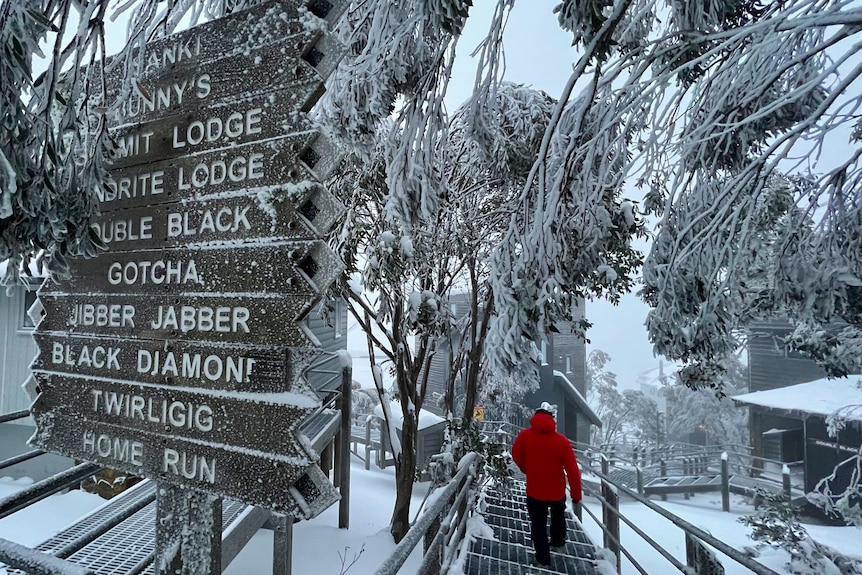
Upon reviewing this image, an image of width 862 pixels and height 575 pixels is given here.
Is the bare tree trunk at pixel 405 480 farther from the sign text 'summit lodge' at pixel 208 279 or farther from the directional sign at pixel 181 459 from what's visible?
the sign text 'summit lodge' at pixel 208 279

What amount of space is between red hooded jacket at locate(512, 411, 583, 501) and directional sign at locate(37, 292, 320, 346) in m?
4.25

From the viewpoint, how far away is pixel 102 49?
224 centimetres

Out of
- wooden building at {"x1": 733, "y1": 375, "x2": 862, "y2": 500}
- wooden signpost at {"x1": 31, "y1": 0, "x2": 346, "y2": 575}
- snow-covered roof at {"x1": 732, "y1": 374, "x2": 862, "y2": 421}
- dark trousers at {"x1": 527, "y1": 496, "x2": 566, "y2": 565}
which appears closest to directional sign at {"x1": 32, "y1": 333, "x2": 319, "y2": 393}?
wooden signpost at {"x1": 31, "y1": 0, "x2": 346, "y2": 575}

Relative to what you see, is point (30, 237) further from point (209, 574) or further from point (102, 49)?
point (209, 574)

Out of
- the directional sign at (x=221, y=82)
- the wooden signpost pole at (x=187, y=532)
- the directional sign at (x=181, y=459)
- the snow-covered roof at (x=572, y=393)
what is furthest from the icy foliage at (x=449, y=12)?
the snow-covered roof at (x=572, y=393)

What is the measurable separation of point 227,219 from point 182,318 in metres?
0.41

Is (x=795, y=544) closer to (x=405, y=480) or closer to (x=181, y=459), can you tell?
(x=405, y=480)

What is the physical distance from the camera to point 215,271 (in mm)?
1608

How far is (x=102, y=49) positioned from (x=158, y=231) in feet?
4.14

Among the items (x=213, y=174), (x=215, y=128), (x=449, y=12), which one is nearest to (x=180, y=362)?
(x=213, y=174)

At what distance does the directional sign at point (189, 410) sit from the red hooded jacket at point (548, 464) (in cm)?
418

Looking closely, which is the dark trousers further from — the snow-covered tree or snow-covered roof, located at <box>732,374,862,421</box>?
the snow-covered tree

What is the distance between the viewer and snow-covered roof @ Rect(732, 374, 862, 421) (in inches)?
575

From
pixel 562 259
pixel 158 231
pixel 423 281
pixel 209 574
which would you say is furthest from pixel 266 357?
pixel 423 281
